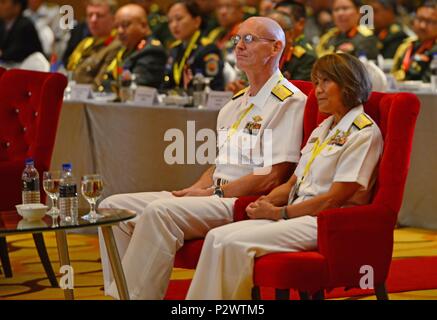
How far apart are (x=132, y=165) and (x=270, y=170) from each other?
242 centimetres

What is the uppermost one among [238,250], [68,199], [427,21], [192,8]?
[192,8]

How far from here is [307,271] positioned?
391 cm

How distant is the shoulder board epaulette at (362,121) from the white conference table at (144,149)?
2362mm

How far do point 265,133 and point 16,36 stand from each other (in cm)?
575

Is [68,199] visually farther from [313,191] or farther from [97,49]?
[97,49]

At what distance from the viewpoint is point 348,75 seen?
425 cm

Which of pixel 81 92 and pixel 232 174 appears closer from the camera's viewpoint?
pixel 232 174

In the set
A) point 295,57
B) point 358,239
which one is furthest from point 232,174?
point 295,57

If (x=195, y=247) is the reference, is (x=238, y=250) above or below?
above

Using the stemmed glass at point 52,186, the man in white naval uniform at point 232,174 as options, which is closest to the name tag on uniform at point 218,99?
the man in white naval uniform at point 232,174

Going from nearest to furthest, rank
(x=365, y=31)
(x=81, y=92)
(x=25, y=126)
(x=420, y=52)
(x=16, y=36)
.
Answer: (x=25, y=126) < (x=81, y=92) < (x=420, y=52) < (x=365, y=31) < (x=16, y=36)

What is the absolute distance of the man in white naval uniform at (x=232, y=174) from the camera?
4.40m

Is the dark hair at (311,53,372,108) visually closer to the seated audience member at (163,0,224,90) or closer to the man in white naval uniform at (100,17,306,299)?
the man in white naval uniform at (100,17,306,299)

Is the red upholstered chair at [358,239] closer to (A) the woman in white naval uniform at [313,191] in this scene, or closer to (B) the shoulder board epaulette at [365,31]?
(A) the woman in white naval uniform at [313,191]
